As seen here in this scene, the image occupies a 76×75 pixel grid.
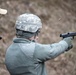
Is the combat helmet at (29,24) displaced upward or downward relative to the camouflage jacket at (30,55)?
upward

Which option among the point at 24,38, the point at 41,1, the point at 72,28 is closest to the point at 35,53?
the point at 24,38

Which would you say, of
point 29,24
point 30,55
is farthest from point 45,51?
point 29,24

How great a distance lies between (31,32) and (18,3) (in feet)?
18.8

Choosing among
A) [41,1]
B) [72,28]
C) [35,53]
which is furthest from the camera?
[41,1]

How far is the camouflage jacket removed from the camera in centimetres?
368

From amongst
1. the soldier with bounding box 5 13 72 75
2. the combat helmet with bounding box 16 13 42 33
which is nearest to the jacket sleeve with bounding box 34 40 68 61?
the soldier with bounding box 5 13 72 75

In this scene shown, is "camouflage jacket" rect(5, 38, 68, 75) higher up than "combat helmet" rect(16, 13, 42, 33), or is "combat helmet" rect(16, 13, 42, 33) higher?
"combat helmet" rect(16, 13, 42, 33)

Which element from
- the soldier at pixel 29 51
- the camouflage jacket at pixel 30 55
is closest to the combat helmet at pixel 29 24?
the soldier at pixel 29 51

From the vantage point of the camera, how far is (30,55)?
3680 mm

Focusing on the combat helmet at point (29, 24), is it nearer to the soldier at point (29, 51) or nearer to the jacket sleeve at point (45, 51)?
the soldier at point (29, 51)

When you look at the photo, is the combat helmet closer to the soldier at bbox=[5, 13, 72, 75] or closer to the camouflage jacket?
the soldier at bbox=[5, 13, 72, 75]

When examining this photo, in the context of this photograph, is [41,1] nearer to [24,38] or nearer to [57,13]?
[57,13]

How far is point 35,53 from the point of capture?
3.66 meters

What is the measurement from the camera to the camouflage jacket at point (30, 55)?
368cm
